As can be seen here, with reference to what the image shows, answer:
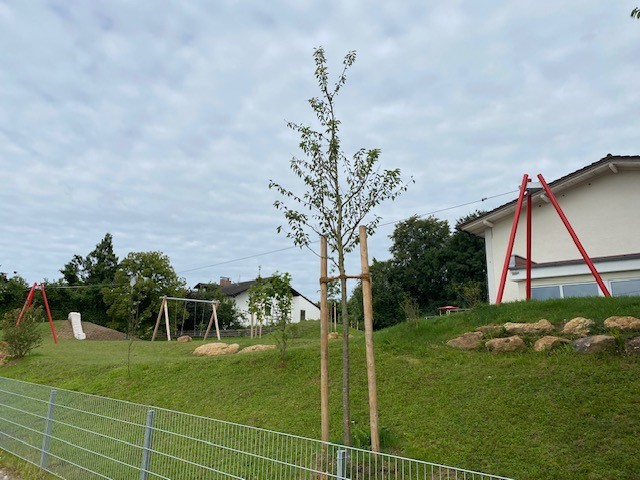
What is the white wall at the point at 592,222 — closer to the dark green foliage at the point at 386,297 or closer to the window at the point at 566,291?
the window at the point at 566,291

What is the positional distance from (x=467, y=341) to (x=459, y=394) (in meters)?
2.61

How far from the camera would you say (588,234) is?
1714 cm

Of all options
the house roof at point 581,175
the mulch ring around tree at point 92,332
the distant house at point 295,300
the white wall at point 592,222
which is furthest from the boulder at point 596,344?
the distant house at point 295,300

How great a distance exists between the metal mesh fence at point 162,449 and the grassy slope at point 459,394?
35.9 inches

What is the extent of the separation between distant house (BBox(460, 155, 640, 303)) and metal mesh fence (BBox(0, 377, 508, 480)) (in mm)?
12676

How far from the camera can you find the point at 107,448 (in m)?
5.48

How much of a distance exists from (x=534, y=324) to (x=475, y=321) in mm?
1650

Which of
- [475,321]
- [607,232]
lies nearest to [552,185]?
[607,232]

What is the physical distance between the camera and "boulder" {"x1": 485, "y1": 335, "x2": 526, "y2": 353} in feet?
29.3

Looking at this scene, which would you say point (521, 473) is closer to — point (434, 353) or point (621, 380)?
point (621, 380)

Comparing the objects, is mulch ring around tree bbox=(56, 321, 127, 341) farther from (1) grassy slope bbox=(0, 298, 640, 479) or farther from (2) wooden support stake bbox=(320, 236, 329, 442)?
(2) wooden support stake bbox=(320, 236, 329, 442)

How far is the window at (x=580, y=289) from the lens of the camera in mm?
15430

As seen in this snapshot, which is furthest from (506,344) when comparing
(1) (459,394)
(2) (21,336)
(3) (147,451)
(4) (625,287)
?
(2) (21,336)

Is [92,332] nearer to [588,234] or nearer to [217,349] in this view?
[217,349]
